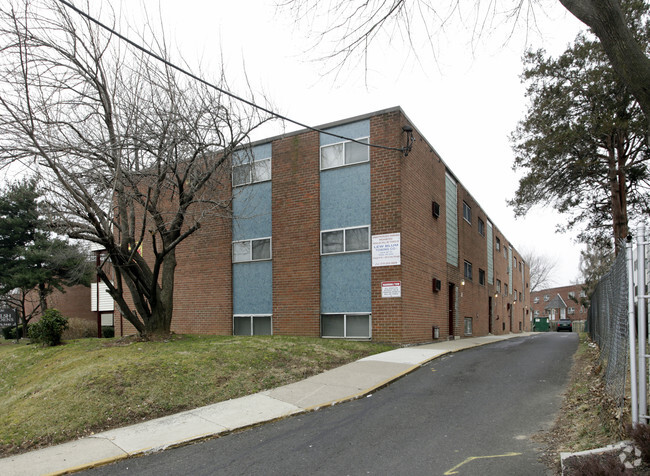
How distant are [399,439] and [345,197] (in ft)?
35.5

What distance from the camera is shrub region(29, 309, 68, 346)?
15000 mm

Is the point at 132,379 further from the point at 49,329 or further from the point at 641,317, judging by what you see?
the point at 641,317

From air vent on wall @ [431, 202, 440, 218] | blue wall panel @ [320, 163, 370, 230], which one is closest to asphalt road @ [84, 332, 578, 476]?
blue wall panel @ [320, 163, 370, 230]

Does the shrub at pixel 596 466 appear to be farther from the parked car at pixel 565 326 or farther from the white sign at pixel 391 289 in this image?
the parked car at pixel 565 326

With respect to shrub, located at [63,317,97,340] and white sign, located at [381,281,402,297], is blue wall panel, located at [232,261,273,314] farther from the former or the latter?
shrub, located at [63,317,97,340]

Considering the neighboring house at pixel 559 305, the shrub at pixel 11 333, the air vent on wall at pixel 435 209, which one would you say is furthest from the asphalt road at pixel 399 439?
the neighboring house at pixel 559 305

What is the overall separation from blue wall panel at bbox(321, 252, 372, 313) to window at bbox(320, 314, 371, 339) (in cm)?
23

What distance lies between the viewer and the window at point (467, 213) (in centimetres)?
2500

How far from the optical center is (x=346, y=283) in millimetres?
→ 15969

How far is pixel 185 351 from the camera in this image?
11.3 meters

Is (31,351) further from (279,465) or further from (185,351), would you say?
(279,465)

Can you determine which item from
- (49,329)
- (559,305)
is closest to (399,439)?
(49,329)

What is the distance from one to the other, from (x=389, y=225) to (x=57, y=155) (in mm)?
9550

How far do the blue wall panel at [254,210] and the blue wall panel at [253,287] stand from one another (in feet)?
3.85
